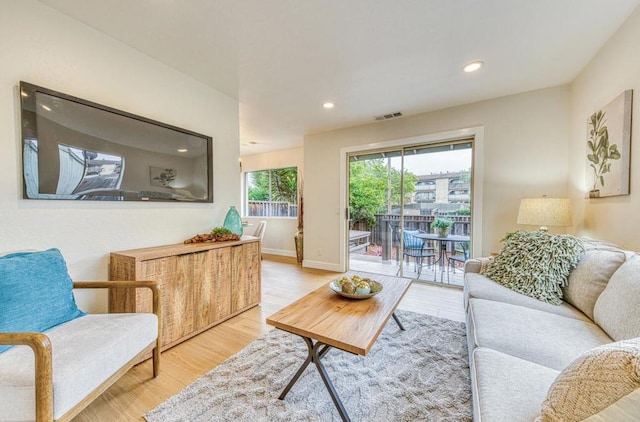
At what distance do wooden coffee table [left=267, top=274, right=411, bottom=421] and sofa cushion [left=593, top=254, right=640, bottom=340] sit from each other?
3.44ft

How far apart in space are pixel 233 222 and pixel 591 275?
303cm

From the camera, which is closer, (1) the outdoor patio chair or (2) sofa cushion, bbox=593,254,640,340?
(2) sofa cushion, bbox=593,254,640,340

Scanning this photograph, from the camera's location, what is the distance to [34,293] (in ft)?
4.30

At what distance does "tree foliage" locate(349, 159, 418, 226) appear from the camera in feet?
12.7

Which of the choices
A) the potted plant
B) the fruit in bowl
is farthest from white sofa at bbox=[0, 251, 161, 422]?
the potted plant

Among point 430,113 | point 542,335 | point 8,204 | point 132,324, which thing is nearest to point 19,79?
point 8,204

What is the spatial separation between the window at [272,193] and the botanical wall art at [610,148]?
14.9 ft

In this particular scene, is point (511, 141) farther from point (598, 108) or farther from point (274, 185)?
point (274, 185)

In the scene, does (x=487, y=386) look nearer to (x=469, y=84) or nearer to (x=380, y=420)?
(x=380, y=420)

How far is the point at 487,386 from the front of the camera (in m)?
0.94

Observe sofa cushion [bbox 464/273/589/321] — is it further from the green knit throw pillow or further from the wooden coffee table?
the wooden coffee table

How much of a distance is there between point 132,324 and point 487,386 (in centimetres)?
180

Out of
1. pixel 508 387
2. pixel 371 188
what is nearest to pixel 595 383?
pixel 508 387

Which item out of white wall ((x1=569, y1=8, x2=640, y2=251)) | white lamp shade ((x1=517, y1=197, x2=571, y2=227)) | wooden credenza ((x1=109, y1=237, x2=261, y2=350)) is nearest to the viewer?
white wall ((x1=569, y1=8, x2=640, y2=251))
